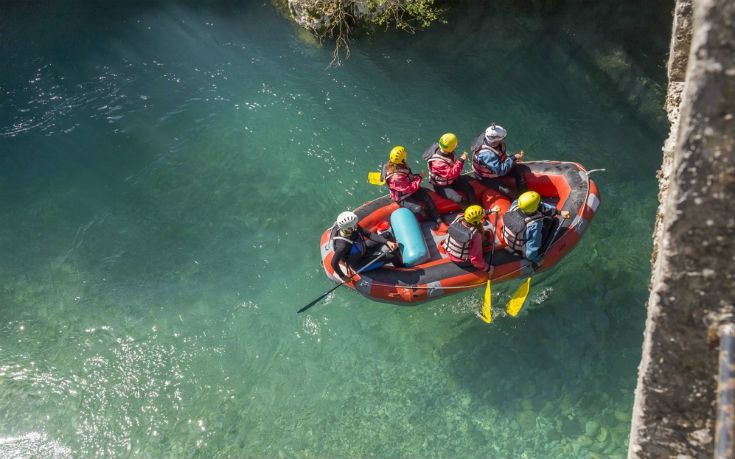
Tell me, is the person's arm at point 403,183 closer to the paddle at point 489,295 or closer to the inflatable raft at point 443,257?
the inflatable raft at point 443,257

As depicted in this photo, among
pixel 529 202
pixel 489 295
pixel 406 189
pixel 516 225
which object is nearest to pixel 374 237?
pixel 406 189

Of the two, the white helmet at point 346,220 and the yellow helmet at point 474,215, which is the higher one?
the yellow helmet at point 474,215

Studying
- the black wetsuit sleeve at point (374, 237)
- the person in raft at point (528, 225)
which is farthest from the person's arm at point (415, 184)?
the person in raft at point (528, 225)

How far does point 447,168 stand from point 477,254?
4.83ft

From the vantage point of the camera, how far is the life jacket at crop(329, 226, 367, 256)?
7230 mm

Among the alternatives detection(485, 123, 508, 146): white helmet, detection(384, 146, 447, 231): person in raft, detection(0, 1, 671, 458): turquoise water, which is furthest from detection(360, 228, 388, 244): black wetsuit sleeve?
detection(485, 123, 508, 146): white helmet

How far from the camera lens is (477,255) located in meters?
7.30

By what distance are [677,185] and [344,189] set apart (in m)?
6.72

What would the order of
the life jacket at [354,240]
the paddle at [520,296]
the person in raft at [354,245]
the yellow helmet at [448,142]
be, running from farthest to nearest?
the yellow helmet at [448,142]
the paddle at [520,296]
the life jacket at [354,240]
the person in raft at [354,245]

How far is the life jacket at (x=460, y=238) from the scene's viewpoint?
713cm

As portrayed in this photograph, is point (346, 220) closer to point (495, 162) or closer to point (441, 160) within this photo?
point (441, 160)

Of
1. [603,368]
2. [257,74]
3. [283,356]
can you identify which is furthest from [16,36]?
[603,368]

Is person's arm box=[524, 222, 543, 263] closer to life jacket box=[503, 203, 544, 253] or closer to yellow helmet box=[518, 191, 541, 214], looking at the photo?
life jacket box=[503, 203, 544, 253]

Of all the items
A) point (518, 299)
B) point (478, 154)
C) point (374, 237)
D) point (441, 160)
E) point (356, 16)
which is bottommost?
point (518, 299)
